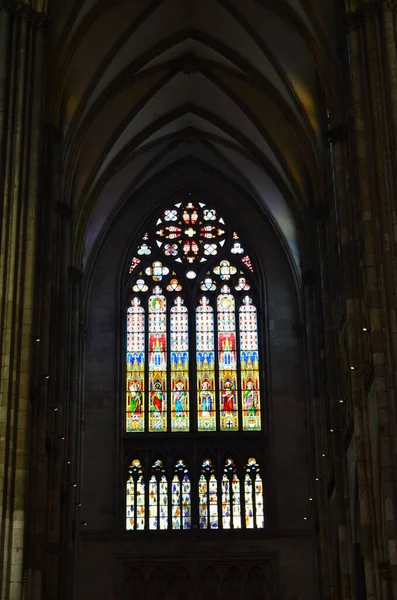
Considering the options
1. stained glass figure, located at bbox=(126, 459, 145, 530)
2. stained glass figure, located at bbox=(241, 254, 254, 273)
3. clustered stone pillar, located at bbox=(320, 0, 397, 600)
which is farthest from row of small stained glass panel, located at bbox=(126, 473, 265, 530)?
clustered stone pillar, located at bbox=(320, 0, 397, 600)

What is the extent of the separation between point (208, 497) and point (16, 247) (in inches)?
554

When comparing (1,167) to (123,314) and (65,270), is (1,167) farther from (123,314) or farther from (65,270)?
(123,314)

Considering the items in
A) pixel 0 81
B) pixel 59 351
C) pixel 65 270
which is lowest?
pixel 59 351

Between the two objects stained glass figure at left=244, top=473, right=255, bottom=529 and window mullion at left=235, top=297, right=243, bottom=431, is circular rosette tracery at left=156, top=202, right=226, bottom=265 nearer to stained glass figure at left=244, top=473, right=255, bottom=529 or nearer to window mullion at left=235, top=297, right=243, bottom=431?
window mullion at left=235, top=297, right=243, bottom=431

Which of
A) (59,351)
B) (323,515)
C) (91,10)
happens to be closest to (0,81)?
(91,10)

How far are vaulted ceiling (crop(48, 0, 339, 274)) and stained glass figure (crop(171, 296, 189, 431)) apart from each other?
342cm

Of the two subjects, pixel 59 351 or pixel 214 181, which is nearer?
pixel 59 351

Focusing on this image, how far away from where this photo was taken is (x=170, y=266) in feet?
117

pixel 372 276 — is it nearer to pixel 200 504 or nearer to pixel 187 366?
pixel 200 504

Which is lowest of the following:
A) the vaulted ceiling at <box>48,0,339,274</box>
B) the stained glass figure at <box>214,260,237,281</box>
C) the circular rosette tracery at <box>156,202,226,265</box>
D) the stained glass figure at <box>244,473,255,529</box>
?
the stained glass figure at <box>244,473,255,529</box>

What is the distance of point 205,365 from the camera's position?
3431cm

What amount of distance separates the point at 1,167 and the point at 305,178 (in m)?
12.3

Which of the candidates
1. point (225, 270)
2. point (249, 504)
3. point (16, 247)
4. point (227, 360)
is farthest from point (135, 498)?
point (16, 247)

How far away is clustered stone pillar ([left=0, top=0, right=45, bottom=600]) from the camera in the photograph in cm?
1950
